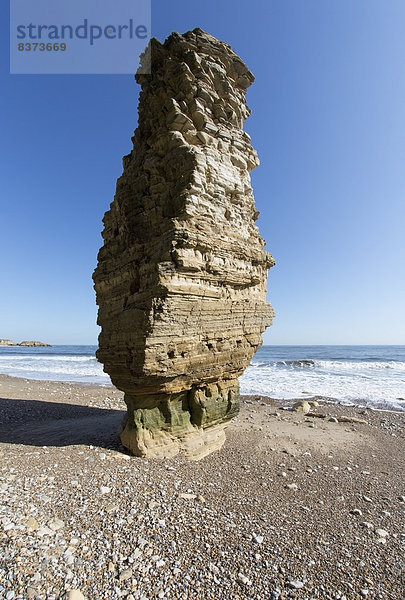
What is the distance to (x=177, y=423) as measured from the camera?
7133 millimetres

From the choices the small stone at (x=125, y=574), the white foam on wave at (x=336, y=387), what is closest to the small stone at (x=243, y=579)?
the small stone at (x=125, y=574)

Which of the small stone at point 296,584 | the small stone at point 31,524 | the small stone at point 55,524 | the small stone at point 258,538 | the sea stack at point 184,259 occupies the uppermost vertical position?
the sea stack at point 184,259

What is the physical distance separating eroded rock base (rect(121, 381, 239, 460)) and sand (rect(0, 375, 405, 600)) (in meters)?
0.35

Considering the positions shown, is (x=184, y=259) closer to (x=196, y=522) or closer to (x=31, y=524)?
(x=196, y=522)

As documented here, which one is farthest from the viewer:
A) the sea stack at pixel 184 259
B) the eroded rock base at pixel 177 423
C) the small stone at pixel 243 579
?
the eroded rock base at pixel 177 423

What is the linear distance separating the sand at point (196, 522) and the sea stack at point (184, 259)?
133cm

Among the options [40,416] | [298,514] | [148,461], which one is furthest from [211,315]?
[40,416]

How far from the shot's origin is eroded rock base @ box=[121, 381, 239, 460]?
6.66m

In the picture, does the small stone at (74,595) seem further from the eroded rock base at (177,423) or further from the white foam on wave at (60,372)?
the white foam on wave at (60,372)

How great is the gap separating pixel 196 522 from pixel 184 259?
476 centimetres

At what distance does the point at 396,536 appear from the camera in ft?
15.3

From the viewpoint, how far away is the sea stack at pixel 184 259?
6.51 m

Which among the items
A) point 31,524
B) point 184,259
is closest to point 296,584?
point 31,524

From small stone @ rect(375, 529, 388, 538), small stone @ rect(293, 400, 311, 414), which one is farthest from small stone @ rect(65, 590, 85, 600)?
small stone @ rect(293, 400, 311, 414)
